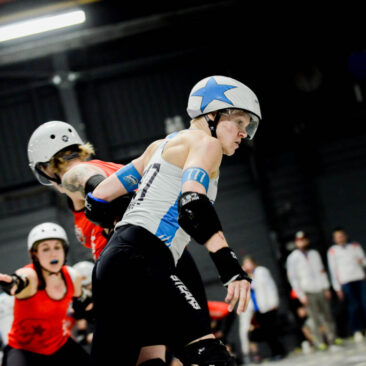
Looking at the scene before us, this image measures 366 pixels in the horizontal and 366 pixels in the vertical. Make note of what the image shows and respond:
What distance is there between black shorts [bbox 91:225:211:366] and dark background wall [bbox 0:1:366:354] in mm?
9955

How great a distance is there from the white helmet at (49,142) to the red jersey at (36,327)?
732mm

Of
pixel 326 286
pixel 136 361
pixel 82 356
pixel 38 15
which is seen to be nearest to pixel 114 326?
pixel 136 361

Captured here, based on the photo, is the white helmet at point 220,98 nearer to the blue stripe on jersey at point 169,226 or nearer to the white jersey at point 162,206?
the white jersey at point 162,206

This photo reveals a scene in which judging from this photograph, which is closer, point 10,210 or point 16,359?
point 16,359

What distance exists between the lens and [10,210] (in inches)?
484

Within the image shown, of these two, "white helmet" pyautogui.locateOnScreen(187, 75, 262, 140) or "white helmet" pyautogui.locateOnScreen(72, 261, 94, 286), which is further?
"white helmet" pyautogui.locateOnScreen(72, 261, 94, 286)

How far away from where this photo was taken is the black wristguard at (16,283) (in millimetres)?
3259

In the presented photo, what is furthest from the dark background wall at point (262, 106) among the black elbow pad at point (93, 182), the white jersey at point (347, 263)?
the black elbow pad at point (93, 182)

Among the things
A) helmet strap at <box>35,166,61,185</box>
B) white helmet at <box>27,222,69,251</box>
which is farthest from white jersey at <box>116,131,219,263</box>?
white helmet at <box>27,222,69,251</box>

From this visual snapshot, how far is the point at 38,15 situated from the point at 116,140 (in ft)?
11.8

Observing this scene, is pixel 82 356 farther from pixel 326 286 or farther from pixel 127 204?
pixel 326 286

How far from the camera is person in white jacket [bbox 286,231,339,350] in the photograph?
855 centimetres

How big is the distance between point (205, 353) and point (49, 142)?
182 centimetres

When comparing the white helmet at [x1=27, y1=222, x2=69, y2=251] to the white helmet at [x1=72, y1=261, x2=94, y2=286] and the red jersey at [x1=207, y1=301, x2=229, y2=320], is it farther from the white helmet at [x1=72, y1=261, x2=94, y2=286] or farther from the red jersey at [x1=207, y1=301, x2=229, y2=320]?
the red jersey at [x1=207, y1=301, x2=229, y2=320]
